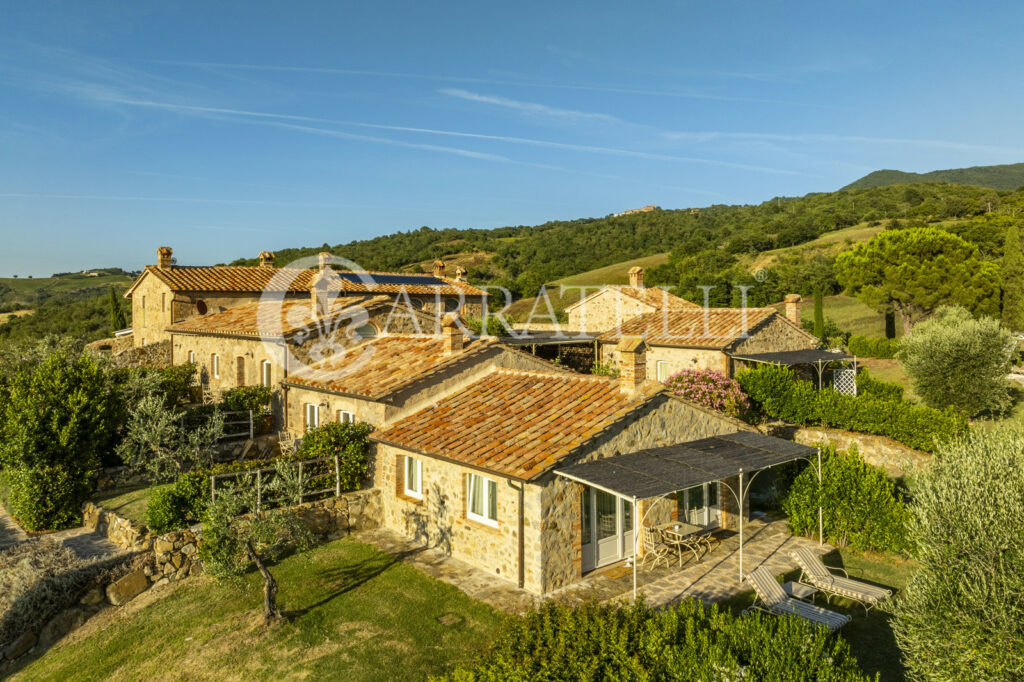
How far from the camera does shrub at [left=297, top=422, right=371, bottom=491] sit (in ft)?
47.7

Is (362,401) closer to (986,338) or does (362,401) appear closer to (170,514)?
(170,514)

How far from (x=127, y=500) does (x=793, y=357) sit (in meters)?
23.7

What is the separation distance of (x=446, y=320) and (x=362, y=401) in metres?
3.07

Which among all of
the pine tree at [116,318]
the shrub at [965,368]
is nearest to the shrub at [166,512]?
the shrub at [965,368]

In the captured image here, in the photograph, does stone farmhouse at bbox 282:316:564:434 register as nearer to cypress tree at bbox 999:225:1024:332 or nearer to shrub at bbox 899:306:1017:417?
shrub at bbox 899:306:1017:417

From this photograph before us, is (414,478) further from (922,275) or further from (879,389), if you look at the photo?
(922,275)

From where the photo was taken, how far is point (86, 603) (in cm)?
1121

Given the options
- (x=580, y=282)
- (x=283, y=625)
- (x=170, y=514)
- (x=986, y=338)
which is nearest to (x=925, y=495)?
(x=283, y=625)

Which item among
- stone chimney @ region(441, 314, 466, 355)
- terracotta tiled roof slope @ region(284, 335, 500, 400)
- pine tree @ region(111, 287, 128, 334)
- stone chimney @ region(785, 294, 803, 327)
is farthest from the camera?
pine tree @ region(111, 287, 128, 334)

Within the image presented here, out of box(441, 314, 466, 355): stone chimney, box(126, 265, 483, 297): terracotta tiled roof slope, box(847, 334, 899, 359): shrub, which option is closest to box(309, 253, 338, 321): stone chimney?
box(126, 265, 483, 297): terracotta tiled roof slope

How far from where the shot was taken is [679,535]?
12.1 meters

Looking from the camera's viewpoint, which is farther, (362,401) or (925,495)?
(362,401)

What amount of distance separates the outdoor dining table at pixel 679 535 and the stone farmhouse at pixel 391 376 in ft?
20.6

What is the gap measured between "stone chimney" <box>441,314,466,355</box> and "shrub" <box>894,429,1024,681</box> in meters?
11.0
